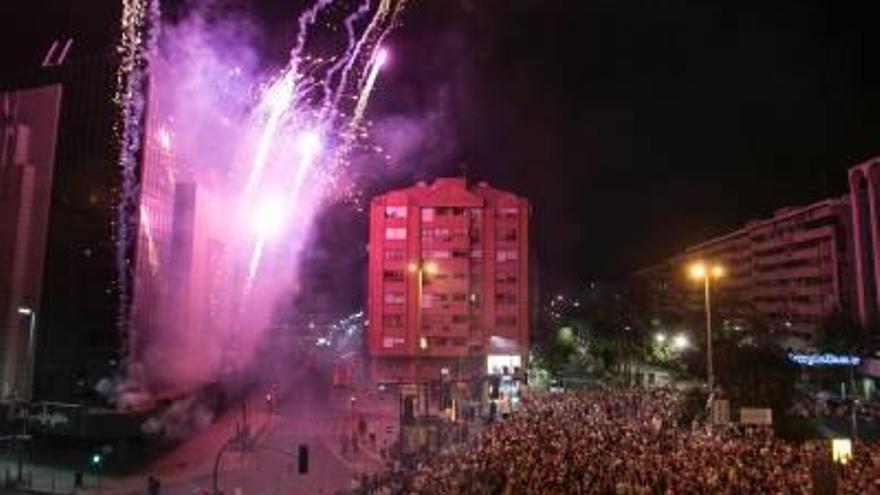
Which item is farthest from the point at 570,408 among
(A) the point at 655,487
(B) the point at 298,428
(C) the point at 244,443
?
(B) the point at 298,428

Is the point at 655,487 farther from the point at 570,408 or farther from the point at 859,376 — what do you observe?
the point at 859,376

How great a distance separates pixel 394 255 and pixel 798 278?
45762 millimetres

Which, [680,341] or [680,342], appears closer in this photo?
[680,342]

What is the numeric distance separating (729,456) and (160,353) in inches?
1654

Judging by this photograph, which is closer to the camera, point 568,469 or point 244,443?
point 568,469

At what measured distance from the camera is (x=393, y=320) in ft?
278

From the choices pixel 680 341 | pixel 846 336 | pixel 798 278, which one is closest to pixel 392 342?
pixel 680 341

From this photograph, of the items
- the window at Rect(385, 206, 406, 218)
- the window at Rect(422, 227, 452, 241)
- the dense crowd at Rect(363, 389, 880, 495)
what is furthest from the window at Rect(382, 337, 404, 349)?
the dense crowd at Rect(363, 389, 880, 495)

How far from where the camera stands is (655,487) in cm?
2311

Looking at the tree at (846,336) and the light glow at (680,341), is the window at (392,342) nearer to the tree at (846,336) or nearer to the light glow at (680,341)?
the light glow at (680,341)

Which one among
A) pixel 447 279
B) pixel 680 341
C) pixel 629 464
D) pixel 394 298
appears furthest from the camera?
pixel 447 279

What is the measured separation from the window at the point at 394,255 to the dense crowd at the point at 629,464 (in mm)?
50371

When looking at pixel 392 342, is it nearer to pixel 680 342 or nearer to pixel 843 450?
pixel 680 342

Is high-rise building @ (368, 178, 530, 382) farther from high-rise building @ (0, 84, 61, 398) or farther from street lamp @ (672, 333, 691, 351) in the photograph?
high-rise building @ (0, 84, 61, 398)
